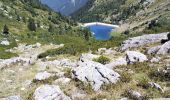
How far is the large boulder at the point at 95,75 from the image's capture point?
77.8ft

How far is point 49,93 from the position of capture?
22.1 metres

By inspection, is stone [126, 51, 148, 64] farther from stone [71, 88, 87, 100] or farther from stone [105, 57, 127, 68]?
stone [71, 88, 87, 100]

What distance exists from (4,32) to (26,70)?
9118 centimetres

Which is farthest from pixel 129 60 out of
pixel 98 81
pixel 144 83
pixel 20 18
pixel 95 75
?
pixel 20 18

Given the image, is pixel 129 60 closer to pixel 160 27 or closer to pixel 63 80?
pixel 63 80

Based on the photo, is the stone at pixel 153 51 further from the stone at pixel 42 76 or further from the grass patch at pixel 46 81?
the grass patch at pixel 46 81

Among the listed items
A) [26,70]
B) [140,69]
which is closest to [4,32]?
[26,70]

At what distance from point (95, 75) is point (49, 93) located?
3633mm

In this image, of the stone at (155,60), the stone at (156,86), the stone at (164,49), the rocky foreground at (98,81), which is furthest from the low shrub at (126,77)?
the stone at (164,49)

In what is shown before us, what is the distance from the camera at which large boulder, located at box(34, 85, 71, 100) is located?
21828mm

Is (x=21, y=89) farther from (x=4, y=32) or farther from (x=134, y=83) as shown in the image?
(x=4, y=32)

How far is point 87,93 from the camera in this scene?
901 inches

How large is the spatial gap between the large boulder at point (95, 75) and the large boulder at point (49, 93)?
7.21ft

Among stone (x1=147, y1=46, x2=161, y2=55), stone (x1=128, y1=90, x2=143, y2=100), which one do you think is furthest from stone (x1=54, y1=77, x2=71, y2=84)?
stone (x1=147, y1=46, x2=161, y2=55)
